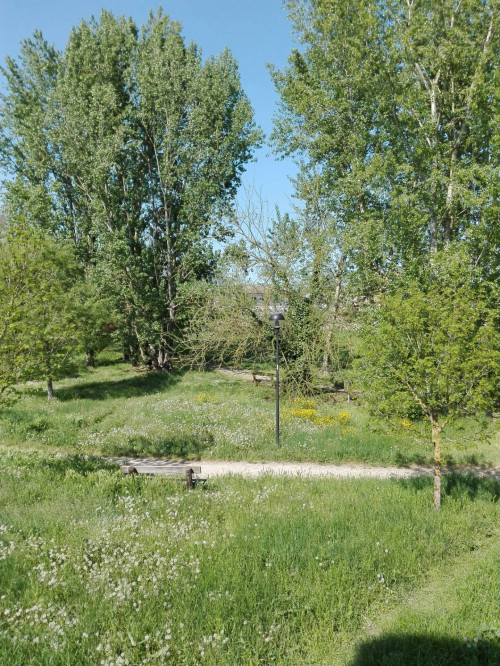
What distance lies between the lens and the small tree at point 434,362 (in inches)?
295

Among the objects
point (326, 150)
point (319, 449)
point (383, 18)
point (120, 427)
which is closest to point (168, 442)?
point (120, 427)

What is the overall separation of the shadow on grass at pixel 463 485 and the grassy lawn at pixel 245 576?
0.36 ft

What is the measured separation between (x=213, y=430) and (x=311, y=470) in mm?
3588

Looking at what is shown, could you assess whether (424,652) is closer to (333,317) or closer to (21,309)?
(21,309)

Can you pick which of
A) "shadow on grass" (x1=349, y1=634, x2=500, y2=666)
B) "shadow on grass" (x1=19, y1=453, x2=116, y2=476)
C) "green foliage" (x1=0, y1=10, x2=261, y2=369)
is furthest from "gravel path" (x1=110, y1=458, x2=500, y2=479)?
"green foliage" (x1=0, y1=10, x2=261, y2=369)

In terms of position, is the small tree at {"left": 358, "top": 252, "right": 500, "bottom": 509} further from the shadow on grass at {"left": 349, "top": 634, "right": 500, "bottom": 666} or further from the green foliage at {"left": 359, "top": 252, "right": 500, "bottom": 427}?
the shadow on grass at {"left": 349, "top": 634, "right": 500, "bottom": 666}

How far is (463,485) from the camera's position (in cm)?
851

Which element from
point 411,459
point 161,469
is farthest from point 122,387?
point 411,459

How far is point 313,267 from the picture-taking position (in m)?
18.2

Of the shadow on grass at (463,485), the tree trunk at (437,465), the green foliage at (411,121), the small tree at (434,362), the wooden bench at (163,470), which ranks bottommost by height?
the shadow on grass at (463,485)

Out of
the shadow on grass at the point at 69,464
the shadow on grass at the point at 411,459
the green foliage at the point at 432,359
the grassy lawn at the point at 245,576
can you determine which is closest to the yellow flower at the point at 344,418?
the shadow on grass at the point at 411,459

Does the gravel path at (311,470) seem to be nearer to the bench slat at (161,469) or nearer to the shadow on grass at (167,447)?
the shadow on grass at (167,447)

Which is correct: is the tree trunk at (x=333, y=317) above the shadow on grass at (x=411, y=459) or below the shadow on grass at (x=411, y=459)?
above

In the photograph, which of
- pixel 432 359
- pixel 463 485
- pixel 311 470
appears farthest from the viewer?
pixel 311 470
